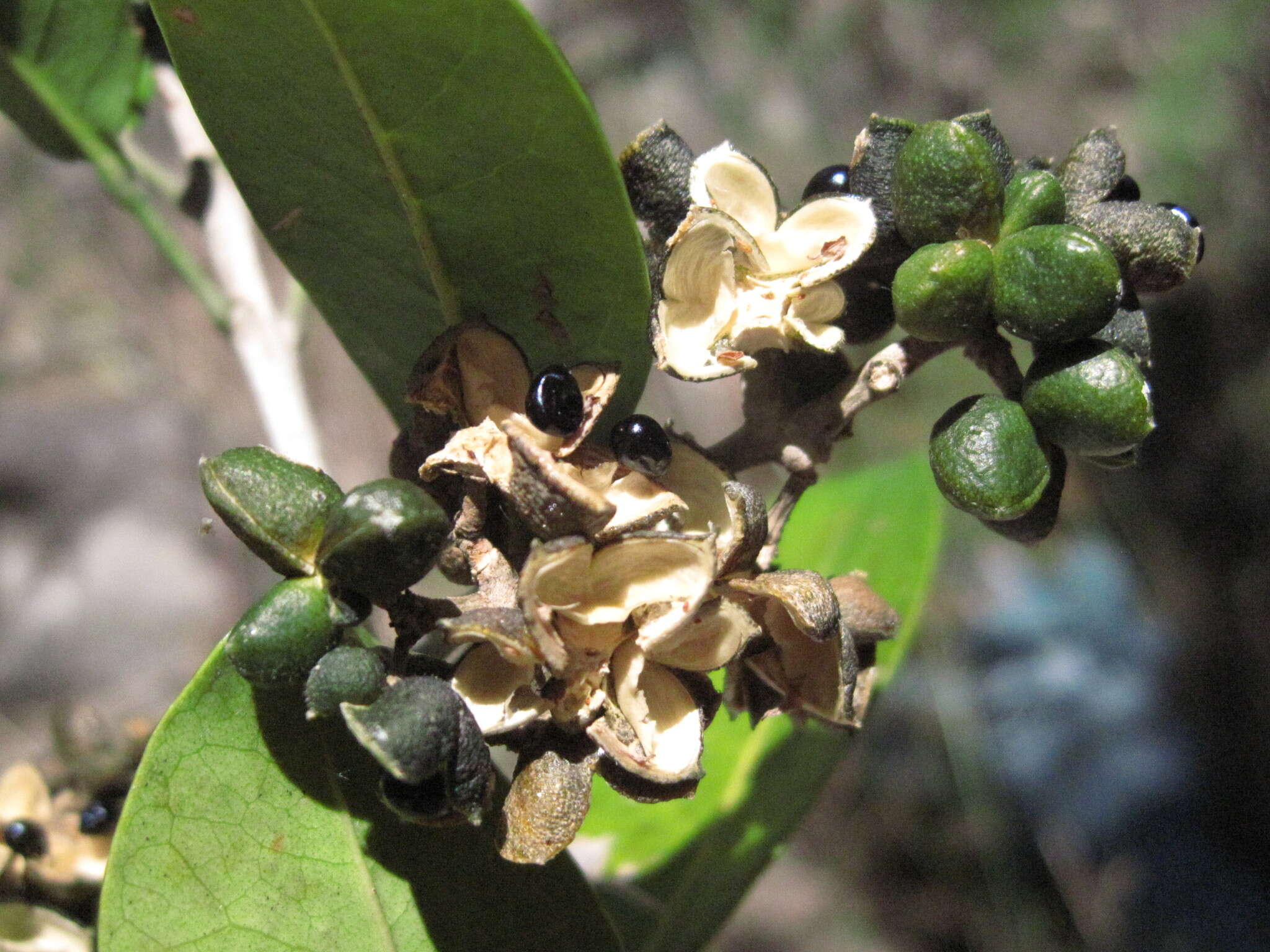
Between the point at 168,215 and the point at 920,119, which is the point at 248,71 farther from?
the point at 920,119

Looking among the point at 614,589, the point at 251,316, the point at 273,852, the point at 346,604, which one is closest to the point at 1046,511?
the point at 614,589

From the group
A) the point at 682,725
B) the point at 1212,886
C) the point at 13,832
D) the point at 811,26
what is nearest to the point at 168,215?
the point at 811,26

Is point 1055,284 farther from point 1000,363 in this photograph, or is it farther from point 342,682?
point 342,682

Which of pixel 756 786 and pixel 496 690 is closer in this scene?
pixel 496 690

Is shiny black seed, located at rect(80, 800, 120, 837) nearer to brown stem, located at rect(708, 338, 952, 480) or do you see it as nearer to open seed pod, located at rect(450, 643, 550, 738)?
open seed pod, located at rect(450, 643, 550, 738)

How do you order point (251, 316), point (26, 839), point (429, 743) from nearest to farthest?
1. point (429, 743)
2. point (26, 839)
3. point (251, 316)

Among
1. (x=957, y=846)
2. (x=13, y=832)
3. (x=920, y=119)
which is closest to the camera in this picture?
(x=13, y=832)

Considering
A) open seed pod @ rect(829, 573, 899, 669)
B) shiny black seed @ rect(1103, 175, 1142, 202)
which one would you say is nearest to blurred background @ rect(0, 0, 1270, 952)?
open seed pod @ rect(829, 573, 899, 669)
